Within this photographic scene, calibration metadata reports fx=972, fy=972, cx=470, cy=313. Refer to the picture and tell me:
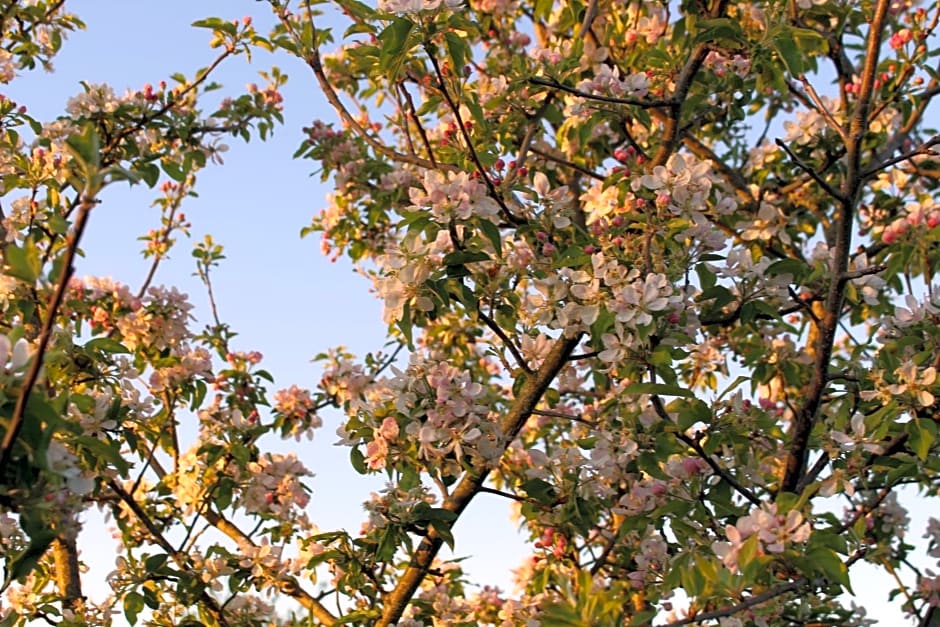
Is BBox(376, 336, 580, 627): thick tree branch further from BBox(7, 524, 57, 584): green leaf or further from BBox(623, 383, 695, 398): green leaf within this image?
BBox(7, 524, 57, 584): green leaf

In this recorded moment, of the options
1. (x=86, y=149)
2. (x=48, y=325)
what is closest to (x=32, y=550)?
(x=48, y=325)

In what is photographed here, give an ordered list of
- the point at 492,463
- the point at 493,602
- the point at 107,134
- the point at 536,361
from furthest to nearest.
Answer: the point at 493,602
the point at 107,134
the point at 536,361
the point at 492,463

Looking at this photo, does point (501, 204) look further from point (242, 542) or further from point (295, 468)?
point (242, 542)

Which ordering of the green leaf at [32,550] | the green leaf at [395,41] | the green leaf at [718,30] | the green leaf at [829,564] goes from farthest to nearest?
the green leaf at [718,30] < the green leaf at [395,41] < the green leaf at [829,564] < the green leaf at [32,550]

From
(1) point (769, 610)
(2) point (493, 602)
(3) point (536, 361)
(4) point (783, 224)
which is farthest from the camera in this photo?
(2) point (493, 602)

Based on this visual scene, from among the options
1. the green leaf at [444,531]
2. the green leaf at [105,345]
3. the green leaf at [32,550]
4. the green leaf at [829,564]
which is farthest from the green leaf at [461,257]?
the green leaf at [32,550]

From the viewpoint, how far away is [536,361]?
3.11m

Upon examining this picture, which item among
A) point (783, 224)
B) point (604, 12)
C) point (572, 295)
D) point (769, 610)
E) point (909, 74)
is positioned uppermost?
point (604, 12)

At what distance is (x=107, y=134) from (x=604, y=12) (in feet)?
7.91

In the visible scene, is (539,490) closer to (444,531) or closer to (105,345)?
(444,531)

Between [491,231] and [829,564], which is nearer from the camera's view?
[829,564]

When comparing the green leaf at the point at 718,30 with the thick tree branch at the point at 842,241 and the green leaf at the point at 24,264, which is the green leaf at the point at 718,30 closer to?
the thick tree branch at the point at 842,241

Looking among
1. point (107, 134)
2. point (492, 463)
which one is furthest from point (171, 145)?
point (492, 463)

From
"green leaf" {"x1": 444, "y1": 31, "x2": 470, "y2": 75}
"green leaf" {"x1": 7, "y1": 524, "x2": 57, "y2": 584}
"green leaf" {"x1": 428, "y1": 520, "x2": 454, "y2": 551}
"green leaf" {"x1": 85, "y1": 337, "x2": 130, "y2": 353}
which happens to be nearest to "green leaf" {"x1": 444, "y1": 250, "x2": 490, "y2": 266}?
"green leaf" {"x1": 444, "y1": 31, "x2": 470, "y2": 75}
